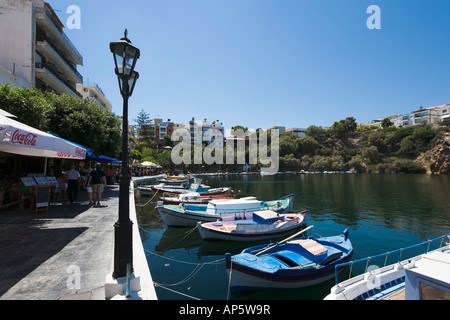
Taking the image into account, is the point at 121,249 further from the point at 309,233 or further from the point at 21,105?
the point at 309,233

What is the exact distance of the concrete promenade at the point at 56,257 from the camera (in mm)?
3945

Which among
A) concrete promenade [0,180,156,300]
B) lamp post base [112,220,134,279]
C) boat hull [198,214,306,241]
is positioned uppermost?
lamp post base [112,220,134,279]

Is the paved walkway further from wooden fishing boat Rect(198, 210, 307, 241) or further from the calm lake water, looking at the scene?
wooden fishing boat Rect(198, 210, 307, 241)

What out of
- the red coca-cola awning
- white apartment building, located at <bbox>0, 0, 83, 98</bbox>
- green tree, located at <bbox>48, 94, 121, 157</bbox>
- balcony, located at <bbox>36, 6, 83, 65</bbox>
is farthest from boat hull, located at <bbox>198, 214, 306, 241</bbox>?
balcony, located at <bbox>36, 6, 83, 65</bbox>

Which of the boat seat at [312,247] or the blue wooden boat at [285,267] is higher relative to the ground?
the boat seat at [312,247]

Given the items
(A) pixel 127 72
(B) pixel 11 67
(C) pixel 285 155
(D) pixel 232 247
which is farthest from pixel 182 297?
(C) pixel 285 155

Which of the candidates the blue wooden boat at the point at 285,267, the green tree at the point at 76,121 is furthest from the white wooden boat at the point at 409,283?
the green tree at the point at 76,121

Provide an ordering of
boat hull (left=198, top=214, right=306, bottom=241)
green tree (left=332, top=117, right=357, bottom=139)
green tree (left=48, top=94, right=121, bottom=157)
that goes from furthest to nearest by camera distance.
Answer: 1. green tree (left=332, top=117, right=357, bottom=139)
2. green tree (left=48, top=94, right=121, bottom=157)
3. boat hull (left=198, top=214, right=306, bottom=241)

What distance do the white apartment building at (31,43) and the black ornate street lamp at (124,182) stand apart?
64.3 ft

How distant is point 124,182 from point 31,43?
2526 centimetres

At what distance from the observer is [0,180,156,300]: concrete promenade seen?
3.95 metres

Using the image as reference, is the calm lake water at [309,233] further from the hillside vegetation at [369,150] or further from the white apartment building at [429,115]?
the white apartment building at [429,115]

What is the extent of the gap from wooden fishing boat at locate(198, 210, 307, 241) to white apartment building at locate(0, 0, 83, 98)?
61.9ft

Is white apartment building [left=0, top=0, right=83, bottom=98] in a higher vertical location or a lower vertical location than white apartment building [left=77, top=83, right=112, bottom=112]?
A: lower
